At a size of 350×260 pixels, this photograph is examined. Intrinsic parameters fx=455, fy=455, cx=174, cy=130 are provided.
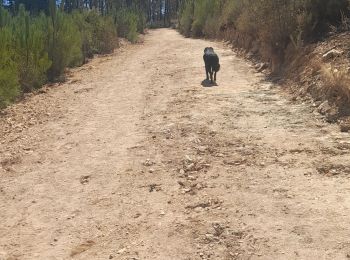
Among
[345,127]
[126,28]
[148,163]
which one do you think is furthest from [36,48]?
[126,28]

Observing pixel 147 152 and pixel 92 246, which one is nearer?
pixel 92 246

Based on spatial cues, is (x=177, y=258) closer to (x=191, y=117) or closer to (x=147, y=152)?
(x=147, y=152)

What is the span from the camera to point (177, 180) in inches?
191

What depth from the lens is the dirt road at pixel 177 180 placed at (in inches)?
143

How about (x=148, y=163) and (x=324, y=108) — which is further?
(x=324, y=108)

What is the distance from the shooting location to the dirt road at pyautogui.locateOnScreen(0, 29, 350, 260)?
11.9 feet

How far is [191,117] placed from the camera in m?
7.02

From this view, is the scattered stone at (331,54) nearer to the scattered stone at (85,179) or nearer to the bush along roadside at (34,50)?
the scattered stone at (85,179)

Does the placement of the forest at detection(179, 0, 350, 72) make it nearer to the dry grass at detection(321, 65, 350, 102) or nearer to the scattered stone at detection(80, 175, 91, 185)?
the dry grass at detection(321, 65, 350, 102)

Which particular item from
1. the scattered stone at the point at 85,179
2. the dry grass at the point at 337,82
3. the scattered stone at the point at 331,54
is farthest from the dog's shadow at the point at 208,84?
the scattered stone at the point at 85,179

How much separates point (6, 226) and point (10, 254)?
502 millimetres

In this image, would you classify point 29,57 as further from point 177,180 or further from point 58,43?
point 177,180

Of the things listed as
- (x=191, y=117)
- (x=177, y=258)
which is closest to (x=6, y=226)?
(x=177, y=258)

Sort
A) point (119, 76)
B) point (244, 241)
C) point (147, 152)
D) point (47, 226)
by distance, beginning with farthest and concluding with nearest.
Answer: point (119, 76) < point (147, 152) < point (47, 226) < point (244, 241)
